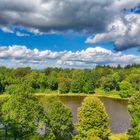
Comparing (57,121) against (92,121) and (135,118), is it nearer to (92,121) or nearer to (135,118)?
(92,121)

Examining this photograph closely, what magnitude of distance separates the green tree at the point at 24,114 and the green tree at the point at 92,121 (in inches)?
286

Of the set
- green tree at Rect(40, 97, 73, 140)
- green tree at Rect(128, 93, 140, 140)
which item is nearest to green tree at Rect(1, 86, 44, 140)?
green tree at Rect(40, 97, 73, 140)

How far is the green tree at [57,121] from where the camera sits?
170ft

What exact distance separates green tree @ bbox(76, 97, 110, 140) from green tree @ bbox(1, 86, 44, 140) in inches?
286

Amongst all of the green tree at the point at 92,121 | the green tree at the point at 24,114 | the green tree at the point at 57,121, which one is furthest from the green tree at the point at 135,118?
the green tree at the point at 24,114

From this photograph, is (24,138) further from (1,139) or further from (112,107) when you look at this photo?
(112,107)

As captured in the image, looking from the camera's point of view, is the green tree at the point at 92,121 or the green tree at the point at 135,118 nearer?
the green tree at the point at 135,118

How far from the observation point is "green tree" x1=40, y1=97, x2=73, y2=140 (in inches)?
2045

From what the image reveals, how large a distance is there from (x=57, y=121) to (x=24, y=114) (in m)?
5.76

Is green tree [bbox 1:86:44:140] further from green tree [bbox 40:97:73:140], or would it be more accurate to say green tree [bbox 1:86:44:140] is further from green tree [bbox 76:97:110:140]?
green tree [bbox 76:97:110:140]

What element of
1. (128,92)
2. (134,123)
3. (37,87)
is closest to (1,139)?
(134,123)

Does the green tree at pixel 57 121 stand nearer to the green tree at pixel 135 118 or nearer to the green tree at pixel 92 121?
the green tree at pixel 92 121

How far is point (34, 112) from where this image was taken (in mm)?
53094

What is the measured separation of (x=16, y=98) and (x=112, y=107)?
63657 mm
